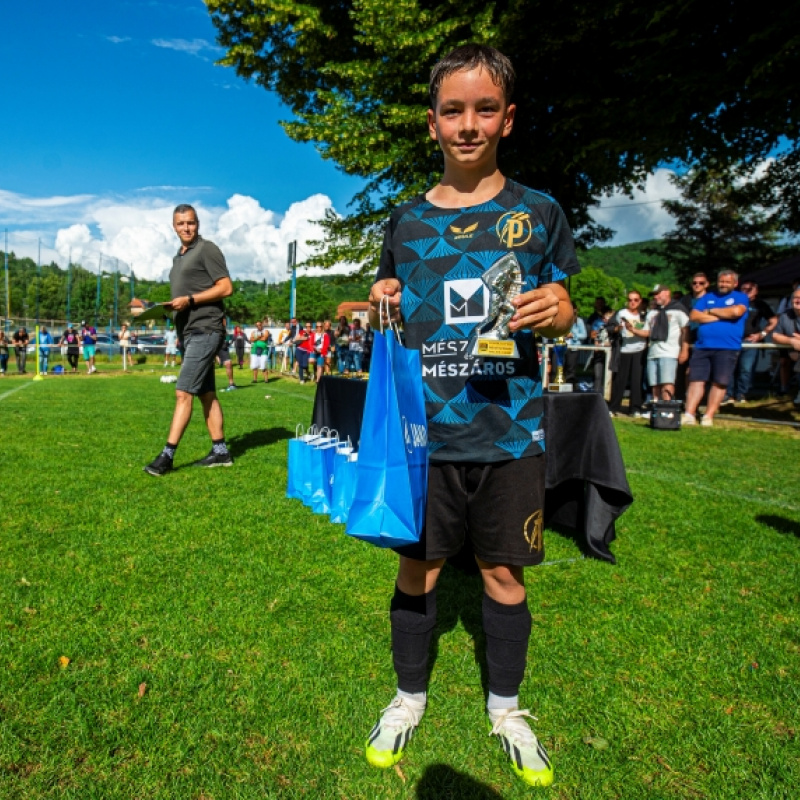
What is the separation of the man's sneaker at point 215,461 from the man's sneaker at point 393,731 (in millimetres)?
4165

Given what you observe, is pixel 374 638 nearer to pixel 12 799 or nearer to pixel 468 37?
pixel 12 799

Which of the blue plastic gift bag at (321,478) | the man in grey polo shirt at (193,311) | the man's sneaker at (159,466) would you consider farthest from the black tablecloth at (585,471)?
the man's sneaker at (159,466)

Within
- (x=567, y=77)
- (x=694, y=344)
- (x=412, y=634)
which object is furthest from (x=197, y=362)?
(x=567, y=77)

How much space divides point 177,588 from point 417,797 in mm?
1764

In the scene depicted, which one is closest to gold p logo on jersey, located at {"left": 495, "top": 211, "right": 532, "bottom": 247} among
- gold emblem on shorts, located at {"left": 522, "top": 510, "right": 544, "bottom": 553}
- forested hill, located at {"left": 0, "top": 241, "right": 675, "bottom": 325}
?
gold emblem on shorts, located at {"left": 522, "top": 510, "right": 544, "bottom": 553}

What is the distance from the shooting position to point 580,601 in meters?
3.03

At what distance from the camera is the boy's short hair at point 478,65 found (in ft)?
5.67

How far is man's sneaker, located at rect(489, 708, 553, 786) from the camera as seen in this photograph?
1.80 meters

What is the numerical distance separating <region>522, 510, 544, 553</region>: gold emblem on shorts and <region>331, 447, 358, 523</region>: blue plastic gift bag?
2398mm

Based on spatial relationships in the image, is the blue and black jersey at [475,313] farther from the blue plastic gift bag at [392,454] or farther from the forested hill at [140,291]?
the forested hill at [140,291]

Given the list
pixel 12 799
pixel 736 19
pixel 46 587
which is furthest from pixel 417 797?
pixel 736 19

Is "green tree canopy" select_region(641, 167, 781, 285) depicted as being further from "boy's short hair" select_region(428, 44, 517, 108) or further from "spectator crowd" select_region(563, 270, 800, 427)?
"boy's short hair" select_region(428, 44, 517, 108)

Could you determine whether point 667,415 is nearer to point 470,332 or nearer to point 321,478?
point 321,478

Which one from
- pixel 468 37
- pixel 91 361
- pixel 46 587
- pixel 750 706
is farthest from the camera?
pixel 91 361
